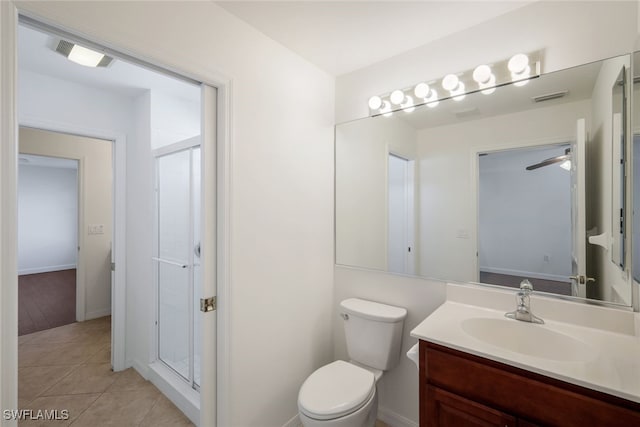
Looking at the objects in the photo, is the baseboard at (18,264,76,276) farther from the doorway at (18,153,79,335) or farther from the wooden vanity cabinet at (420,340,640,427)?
the wooden vanity cabinet at (420,340,640,427)

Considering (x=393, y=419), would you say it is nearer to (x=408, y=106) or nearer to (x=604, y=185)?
(x=604, y=185)

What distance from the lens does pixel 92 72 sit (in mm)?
2199

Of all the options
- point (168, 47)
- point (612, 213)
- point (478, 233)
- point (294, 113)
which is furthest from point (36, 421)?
point (612, 213)

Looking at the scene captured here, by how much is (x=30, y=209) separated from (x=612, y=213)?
9064 mm

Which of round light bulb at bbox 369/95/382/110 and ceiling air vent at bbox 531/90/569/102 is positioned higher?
round light bulb at bbox 369/95/382/110

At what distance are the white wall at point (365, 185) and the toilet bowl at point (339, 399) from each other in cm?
70

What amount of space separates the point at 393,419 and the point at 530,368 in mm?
1220

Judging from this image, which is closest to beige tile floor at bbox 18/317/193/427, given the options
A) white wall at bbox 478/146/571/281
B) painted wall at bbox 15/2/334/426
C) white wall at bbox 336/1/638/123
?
painted wall at bbox 15/2/334/426

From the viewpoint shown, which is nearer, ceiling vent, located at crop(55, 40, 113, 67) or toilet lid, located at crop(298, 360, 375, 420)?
toilet lid, located at crop(298, 360, 375, 420)

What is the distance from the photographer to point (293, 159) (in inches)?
73.3

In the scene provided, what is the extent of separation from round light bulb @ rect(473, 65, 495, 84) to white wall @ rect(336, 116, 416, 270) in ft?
1.51

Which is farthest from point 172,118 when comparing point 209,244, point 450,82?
point 450,82

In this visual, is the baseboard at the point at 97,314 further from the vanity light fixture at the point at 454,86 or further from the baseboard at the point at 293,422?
the vanity light fixture at the point at 454,86

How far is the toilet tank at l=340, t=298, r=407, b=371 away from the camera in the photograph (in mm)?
1749
